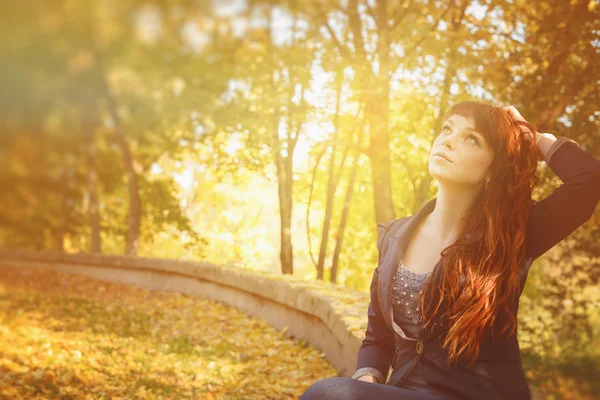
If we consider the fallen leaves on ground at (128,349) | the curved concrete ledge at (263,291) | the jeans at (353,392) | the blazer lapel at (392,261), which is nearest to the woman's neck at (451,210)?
the blazer lapel at (392,261)

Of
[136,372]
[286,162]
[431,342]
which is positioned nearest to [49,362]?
[136,372]

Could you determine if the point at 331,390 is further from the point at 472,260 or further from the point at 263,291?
the point at 263,291

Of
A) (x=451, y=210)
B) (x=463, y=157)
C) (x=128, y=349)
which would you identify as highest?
(x=463, y=157)

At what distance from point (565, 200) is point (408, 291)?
2.17ft

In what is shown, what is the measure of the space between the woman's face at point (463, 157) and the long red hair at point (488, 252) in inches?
1.2

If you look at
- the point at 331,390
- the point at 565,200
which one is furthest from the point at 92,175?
the point at 565,200

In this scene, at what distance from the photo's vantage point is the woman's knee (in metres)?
1.66

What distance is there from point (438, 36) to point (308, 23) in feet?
7.23

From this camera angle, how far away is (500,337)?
6.39ft

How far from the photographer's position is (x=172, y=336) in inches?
232

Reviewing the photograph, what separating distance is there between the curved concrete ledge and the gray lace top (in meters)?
1.40

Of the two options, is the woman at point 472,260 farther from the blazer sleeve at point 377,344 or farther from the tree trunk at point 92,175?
the tree trunk at point 92,175

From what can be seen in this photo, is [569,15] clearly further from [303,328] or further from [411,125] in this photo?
[303,328]

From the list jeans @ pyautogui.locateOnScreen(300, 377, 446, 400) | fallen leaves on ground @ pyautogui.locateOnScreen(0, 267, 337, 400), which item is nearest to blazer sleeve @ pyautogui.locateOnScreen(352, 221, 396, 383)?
jeans @ pyautogui.locateOnScreen(300, 377, 446, 400)
